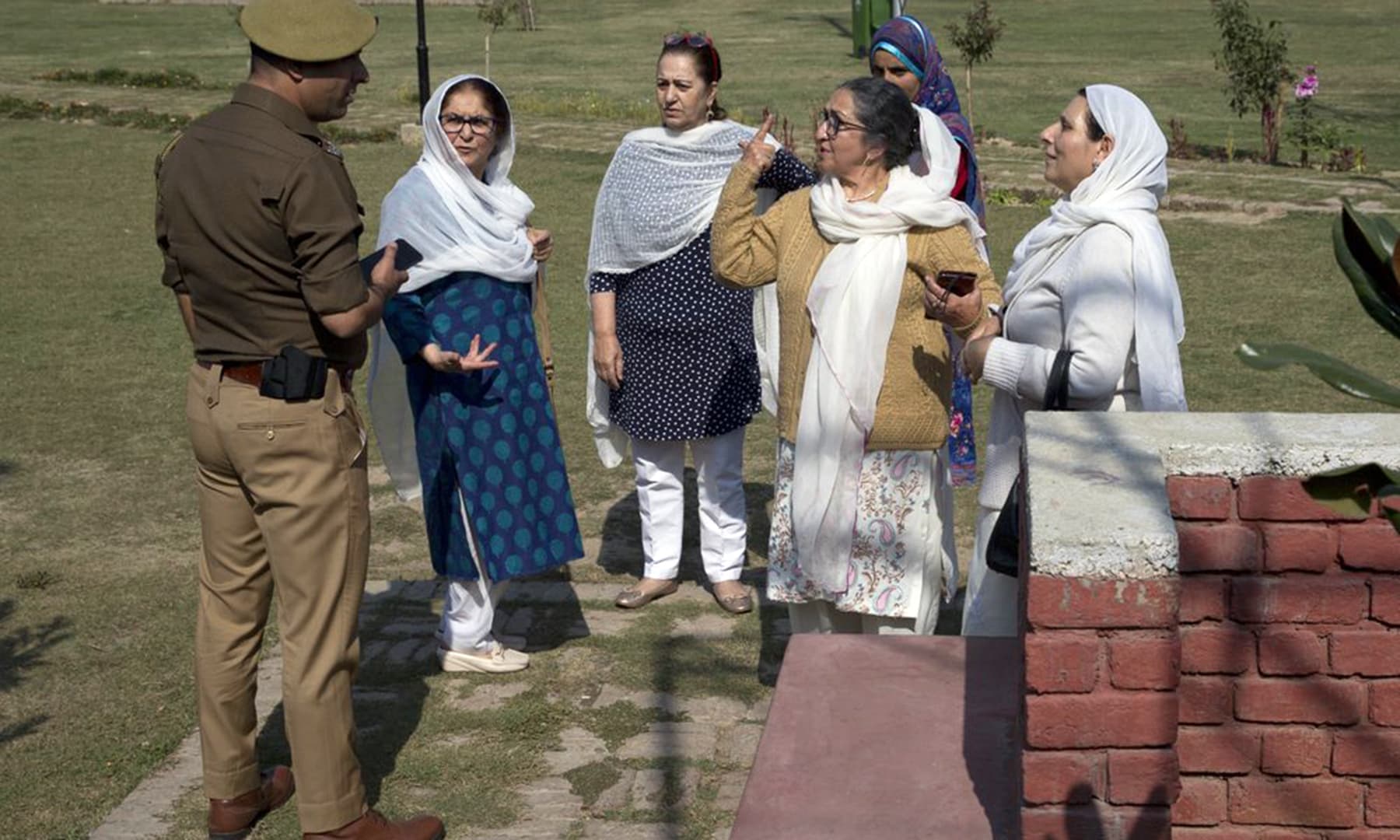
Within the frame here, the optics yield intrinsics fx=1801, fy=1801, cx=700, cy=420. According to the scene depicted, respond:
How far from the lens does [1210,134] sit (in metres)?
19.5

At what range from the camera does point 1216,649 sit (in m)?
3.39

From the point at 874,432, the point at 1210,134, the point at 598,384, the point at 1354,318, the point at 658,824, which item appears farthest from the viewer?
the point at 1210,134

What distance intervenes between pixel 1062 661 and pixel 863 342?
198cm

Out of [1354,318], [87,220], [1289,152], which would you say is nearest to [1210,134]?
[1289,152]

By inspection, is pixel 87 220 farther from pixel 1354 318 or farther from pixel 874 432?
pixel 874 432

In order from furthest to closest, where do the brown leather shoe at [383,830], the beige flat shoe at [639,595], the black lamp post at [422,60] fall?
1. the black lamp post at [422,60]
2. the beige flat shoe at [639,595]
3. the brown leather shoe at [383,830]

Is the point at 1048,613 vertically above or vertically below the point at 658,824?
above

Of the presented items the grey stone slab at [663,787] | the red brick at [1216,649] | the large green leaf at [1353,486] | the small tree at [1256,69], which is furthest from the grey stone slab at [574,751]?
the small tree at [1256,69]

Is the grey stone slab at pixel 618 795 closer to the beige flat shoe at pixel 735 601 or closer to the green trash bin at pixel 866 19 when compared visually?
the beige flat shoe at pixel 735 601

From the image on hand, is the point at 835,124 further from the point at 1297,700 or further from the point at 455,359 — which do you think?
the point at 1297,700

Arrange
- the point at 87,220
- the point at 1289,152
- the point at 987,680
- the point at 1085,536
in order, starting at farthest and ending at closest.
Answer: the point at 1289,152 < the point at 87,220 < the point at 987,680 < the point at 1085,536

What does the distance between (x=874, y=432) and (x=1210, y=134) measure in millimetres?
15681

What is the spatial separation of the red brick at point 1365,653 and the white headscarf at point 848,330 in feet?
5.97

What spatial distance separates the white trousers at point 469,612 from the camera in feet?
18.4
